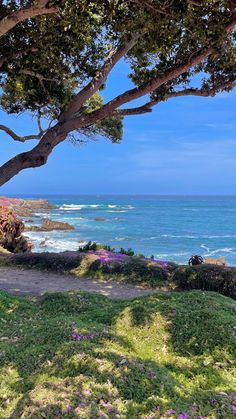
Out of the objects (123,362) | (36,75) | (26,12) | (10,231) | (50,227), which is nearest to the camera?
(123,362)

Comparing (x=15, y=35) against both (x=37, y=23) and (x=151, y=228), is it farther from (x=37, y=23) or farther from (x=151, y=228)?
(x=151, y=228)

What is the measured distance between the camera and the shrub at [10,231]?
19359 mm

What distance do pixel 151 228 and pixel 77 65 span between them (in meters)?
51.2

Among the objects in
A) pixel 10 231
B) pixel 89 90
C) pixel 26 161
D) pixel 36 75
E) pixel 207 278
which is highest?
pixel 36 75

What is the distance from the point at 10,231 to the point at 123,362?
15.9 metres

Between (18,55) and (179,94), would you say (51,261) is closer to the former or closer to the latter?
(18,55)

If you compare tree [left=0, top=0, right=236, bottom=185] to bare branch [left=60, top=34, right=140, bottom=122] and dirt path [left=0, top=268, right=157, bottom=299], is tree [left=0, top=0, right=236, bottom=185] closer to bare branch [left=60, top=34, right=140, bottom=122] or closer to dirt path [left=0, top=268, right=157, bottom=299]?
bare branch [left=60, top=34, right=140, bottom=122]

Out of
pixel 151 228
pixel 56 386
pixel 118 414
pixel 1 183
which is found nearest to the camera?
pixel 118 414

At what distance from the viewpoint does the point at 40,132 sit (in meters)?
Answer: 12.6

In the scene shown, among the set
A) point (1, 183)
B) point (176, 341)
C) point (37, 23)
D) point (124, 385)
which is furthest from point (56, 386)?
point (37, 23)

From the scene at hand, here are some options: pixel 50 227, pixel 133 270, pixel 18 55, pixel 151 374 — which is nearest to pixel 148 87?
pixel 18 55

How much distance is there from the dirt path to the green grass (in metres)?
3.51

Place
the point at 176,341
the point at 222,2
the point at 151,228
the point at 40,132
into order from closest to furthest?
the point at 176,341, the point at 222,2, the point at 40,132, the point at 151,228

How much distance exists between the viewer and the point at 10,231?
19844 millimetres
